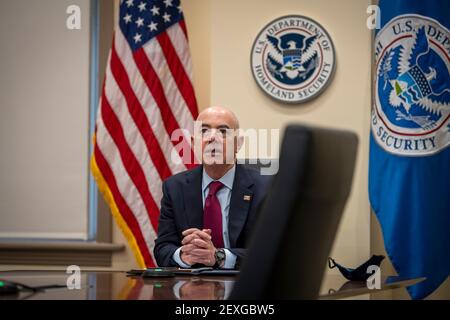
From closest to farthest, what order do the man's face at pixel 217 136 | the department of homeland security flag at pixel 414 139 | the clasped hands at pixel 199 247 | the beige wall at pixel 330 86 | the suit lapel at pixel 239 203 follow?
the clasped hands at pixel 199 247, the suit lapel at pixel 239 203, the man's face at pixel 217 136, the department of homeland security flag at pixel 414 139, the beige wall at pixel 330 86

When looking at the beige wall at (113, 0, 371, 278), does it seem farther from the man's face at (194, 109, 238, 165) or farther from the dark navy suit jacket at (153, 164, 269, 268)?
the dark navy suit jacket at (153, 164, 269, 268)

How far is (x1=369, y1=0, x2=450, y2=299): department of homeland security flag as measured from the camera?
3361 mm

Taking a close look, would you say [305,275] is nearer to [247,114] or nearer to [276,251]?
[276,251]

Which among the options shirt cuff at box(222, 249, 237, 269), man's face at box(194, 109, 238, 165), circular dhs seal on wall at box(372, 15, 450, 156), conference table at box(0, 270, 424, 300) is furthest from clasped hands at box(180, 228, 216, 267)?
circular dhs seal on wall at box(372, 15, 450, 156)

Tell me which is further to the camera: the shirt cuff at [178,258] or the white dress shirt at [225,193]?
the white dress shirt at [225,193]

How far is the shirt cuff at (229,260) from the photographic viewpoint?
8.01 ft

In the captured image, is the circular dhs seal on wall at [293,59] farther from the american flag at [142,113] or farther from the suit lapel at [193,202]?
the suit lapel at [193,202]

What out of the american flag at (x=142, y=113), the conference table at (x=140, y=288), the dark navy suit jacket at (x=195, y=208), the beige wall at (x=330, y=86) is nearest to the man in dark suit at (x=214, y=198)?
the dark navy suit jacket at (x=195, y=208)

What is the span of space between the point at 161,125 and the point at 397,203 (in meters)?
1.58

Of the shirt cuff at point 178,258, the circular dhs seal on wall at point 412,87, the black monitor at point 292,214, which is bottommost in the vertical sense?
the shirt cuff at point 178,258

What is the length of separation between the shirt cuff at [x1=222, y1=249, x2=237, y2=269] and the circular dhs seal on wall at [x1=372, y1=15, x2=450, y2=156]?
4.78ft

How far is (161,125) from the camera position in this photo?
3.98m

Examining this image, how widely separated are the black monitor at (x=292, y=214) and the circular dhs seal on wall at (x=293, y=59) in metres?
2.78

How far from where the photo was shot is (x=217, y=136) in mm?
2965
